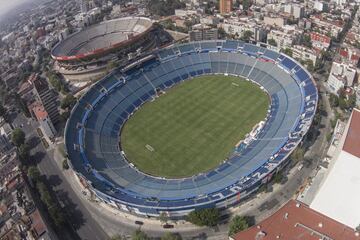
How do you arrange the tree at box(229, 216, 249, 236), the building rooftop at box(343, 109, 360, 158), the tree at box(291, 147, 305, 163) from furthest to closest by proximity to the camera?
the tree at box(291, 147, 305, 163), the building rooftop at box(343, 109, 360, 158), the tree at box(229, 216, 249, 236)

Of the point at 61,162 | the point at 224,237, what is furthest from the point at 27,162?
the point at 224,237

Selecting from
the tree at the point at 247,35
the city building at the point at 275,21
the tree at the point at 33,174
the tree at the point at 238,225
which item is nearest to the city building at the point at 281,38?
the tree at the point at 247,35

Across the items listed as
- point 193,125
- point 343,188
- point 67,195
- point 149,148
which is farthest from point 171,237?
point 193,125

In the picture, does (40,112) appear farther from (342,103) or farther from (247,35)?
(342,103)

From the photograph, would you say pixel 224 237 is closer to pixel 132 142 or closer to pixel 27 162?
pixel 132 142

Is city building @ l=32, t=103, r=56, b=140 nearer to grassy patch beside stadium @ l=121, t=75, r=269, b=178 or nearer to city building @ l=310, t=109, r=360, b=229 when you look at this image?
grassy patch beside stadium @ l=121, t=75, r=269, b=178

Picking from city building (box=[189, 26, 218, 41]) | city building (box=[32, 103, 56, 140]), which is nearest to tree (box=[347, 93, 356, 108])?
city building (box=[189, 26, 218, 41])
